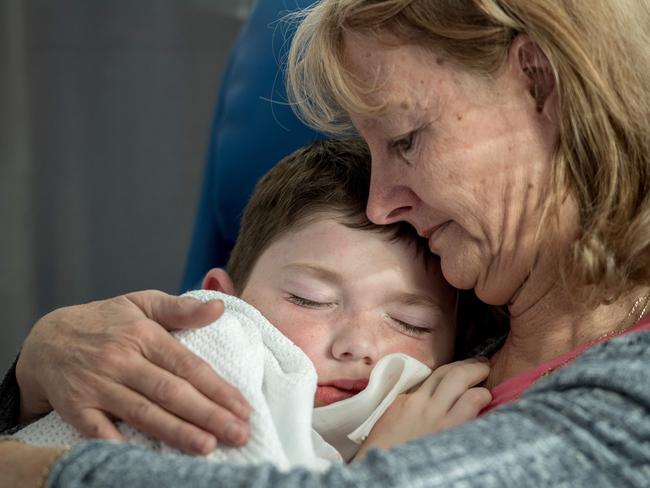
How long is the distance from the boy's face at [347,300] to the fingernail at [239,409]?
0.29 meters

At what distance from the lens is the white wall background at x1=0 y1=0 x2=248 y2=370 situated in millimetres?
3549

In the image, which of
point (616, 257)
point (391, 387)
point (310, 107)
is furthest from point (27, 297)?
point (616, 257)

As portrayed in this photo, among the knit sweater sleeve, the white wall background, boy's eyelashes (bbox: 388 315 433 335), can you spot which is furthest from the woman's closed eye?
the white wall background

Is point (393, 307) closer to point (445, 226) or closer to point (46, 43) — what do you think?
point (445, 226)

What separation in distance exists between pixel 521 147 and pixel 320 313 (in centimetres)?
41

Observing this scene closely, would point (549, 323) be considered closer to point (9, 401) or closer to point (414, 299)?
point (414, 299)

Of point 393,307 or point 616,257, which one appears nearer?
point 616,257

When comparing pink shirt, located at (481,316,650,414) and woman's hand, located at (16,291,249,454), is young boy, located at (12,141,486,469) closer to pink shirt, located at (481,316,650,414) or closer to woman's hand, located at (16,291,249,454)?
woman's hand, located at (16,291,249,454)

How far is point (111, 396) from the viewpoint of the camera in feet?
4.50

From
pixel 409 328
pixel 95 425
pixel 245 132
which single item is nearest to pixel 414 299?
pixel 409 328

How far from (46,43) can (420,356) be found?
7.74 ft

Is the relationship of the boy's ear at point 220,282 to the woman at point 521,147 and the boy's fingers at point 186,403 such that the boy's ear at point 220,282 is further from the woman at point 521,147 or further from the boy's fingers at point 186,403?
the boy's fingers at point 186,403

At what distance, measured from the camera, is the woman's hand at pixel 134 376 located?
1303 millimetres

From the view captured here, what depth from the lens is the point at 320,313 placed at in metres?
1.63
